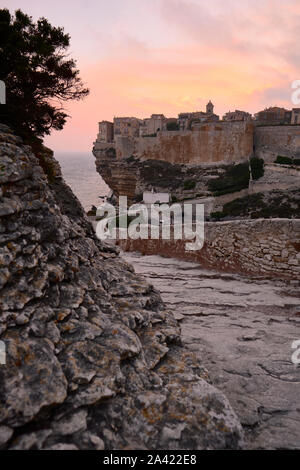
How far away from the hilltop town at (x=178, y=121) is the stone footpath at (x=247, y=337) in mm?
46258

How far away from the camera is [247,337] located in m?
4.82

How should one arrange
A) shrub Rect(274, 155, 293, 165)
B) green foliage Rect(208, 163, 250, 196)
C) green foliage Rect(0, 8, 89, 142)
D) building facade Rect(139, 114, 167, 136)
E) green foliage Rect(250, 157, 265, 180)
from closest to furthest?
green foliage Rect(0, 8, 89, 142) < green foliage Rect(208, 163, 250, 196) < green foliage Rect(250, 157, 265, 180) < shrub Rect(274, 155, 293, 165) < building facade Rect(139, 114, 167, 136)

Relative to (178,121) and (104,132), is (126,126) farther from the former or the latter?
(178,121)

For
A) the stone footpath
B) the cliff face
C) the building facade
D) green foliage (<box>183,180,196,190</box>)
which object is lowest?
the stone footpath

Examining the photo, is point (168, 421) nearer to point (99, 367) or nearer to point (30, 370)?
point (99, 367)

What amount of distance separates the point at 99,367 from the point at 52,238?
1.60m

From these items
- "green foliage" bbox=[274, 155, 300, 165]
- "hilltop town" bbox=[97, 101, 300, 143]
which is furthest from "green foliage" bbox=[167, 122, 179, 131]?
"green foliage" bbox=[274, 155, 300, 165]

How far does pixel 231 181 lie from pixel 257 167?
11.7 ft

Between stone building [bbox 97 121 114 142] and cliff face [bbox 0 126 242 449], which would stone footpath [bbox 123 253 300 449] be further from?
stone building [bbox 97 121 114 142]

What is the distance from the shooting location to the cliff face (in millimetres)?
2172

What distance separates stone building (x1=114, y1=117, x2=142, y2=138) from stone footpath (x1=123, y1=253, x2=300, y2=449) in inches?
2099

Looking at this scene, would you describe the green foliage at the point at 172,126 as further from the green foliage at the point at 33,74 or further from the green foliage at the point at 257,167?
the green foliage at the point at 33,74

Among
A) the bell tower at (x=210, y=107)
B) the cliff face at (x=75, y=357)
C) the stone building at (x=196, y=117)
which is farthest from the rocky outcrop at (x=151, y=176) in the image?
the cliff face at (x=75, y=357)

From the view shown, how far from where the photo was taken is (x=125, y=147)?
47844 mm
